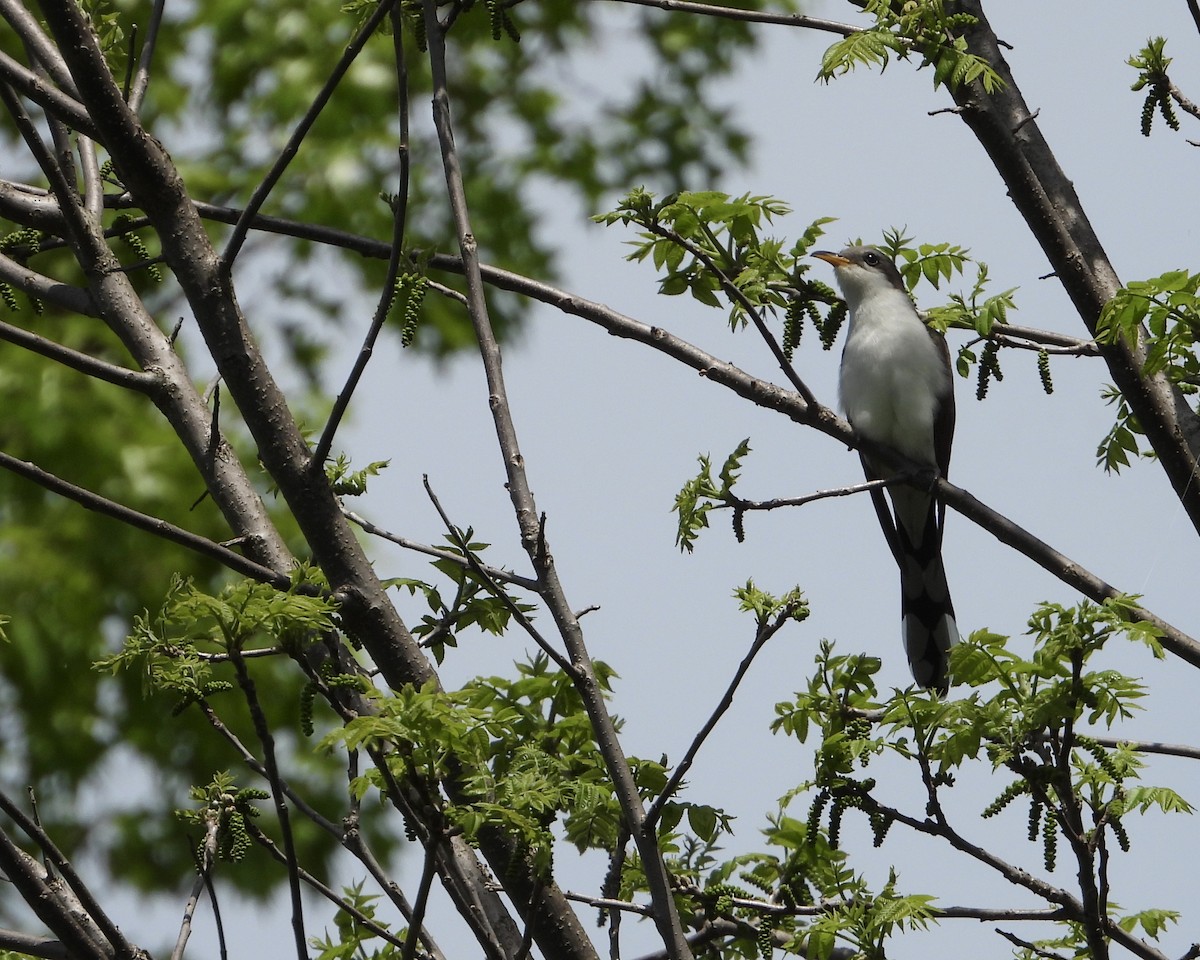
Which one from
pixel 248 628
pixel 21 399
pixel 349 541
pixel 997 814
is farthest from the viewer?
pixel 21 399

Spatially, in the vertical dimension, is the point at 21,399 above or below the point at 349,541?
above

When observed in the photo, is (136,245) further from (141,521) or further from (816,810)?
(816,810)

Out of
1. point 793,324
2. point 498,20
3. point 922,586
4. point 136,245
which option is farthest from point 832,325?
point 922,586

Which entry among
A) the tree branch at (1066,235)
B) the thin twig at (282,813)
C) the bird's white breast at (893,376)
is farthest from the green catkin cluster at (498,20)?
the bird's white breast at (893,376)

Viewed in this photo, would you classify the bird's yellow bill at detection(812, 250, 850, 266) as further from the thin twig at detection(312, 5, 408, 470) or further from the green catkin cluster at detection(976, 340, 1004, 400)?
the thin twig at detection(312, 5, 408, 470)

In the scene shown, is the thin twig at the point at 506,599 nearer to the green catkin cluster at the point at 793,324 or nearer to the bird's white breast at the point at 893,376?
the green catkin cluster at the point at 793,324

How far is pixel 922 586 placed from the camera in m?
6.57

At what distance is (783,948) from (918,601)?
3.07 meters

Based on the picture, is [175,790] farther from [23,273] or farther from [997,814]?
[997,814]

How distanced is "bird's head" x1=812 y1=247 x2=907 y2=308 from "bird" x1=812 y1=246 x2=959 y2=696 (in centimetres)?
7

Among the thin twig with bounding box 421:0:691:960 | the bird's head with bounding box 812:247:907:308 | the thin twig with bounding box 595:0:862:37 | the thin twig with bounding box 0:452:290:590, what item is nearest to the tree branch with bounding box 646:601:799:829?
the thin twig with bounding box 421:0:691:960

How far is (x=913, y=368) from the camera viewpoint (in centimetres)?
671

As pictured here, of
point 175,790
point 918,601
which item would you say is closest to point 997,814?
point 918,601

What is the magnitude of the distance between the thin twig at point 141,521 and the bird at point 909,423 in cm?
364
